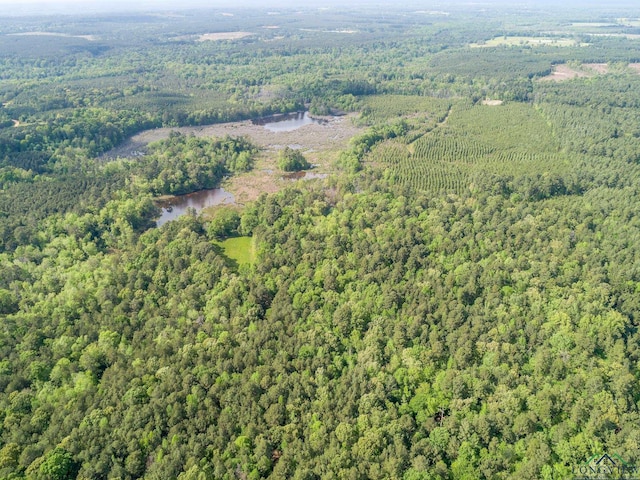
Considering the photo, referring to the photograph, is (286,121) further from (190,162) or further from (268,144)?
(190,162)

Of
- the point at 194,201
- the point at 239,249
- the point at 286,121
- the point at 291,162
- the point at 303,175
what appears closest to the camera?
the point at 239,249

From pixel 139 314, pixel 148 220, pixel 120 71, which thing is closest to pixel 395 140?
pixel 148 220

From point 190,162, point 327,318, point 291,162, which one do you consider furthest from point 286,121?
point 327,318

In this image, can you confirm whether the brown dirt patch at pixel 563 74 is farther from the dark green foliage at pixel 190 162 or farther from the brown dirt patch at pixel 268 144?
the dark green foliage at pixel 190 162

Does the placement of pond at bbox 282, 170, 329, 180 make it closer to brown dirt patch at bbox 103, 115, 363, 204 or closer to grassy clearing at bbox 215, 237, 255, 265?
brown dirt patch at bbox 103, 115, 363, 204

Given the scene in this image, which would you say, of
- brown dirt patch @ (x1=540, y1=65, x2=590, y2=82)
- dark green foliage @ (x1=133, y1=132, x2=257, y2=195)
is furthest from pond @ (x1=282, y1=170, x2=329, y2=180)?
brown dirt patch @ (x1=540, y1=65, x2=590, y2=82)

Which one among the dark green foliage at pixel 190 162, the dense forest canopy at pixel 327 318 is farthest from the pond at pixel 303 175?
the dark green foliage at pixel 190 162
